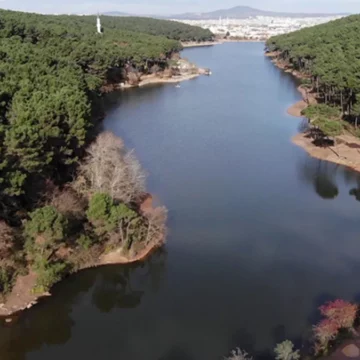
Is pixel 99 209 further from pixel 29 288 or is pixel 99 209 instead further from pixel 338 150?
pixel 338 150

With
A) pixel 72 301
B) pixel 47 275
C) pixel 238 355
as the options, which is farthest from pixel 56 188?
pixel 238 355

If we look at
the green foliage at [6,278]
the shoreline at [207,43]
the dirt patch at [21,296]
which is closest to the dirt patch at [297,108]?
the dirt patch at [21,296]

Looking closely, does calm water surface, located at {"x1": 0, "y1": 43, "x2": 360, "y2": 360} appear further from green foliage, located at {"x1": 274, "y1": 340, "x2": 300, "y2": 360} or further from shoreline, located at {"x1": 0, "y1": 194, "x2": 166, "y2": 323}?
green foliage, located at {"x1": 274, "y1": 340, "x2": 300, "y2": 360}

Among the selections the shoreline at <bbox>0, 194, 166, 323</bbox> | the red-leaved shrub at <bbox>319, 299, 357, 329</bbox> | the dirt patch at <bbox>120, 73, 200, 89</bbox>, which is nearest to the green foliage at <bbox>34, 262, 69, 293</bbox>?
the shoreline at <bbox>0, 194, 166, 323</bbox>

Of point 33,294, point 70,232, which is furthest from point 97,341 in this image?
point 70,232

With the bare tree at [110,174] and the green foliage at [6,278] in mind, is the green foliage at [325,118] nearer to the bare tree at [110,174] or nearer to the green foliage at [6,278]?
the bare tree at [110,174]

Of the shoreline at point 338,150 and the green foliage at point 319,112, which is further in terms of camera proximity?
the green foliage at point 319,112

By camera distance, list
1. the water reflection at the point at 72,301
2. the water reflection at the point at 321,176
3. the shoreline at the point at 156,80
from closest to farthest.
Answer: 1. the water reflection at the point at 72,301
2. the water reflection at the point at 321,176
3. the shoreline at the point at 156,80

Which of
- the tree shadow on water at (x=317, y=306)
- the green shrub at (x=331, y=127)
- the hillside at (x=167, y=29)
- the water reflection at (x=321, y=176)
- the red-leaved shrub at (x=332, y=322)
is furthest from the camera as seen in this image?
the hillside at (x=167, y=29)
